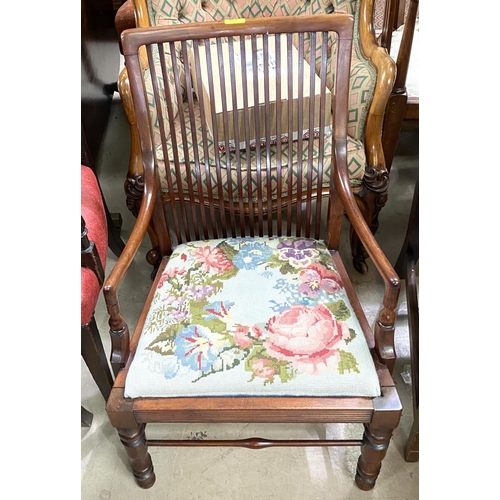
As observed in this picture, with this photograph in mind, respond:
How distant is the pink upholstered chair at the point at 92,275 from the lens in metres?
1.20

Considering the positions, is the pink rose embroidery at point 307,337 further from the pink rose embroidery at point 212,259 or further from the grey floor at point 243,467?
the grey floor at point 243,467

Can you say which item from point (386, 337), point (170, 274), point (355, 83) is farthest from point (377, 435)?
point (355, 83)

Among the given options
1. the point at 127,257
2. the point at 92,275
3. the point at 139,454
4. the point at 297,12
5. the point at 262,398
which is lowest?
the point at 139,454

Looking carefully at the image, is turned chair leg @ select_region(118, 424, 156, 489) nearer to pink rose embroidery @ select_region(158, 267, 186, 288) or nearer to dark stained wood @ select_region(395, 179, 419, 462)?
pink rose embroidery @ select_region(158, 267, 186, 288)

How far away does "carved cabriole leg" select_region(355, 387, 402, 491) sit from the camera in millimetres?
997

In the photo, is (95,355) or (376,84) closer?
(95,355)

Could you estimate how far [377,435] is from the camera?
1.07m

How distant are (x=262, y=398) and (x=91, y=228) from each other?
673 mm

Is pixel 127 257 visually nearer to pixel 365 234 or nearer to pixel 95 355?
pixel 95 355

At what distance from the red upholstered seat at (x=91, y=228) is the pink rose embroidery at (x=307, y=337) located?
17.6 inches

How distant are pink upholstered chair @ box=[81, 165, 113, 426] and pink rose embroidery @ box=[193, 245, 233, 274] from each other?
255 millimetres

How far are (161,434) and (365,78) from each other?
119 cm

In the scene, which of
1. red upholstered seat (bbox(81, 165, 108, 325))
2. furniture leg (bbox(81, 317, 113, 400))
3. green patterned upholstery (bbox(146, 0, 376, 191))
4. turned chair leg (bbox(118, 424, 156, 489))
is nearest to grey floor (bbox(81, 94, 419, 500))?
turned chair leg (bbox(118, 424, 156, 489))

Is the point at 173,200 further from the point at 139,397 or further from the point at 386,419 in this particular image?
the point at 386,419
